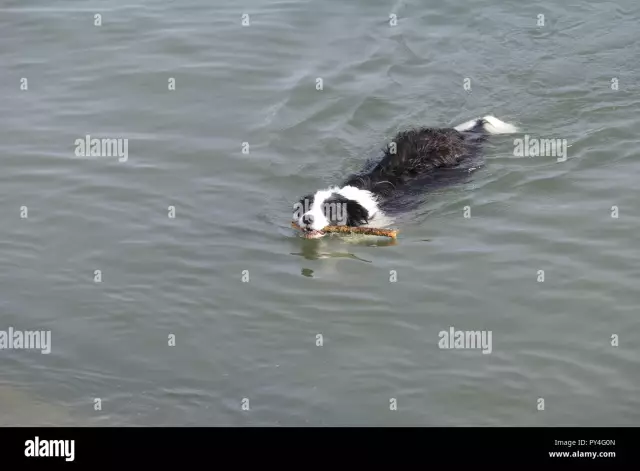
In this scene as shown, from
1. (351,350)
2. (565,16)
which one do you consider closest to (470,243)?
(351,350)

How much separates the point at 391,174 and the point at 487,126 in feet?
5.95

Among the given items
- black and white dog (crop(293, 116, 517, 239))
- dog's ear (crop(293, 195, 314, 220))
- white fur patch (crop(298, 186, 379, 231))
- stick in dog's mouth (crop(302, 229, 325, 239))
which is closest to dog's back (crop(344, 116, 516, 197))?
black and white dog (crop(293, 116, 517, 239))

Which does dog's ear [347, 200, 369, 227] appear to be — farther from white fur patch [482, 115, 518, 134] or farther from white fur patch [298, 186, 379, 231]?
white fur patch [482, 115, 518, 134]

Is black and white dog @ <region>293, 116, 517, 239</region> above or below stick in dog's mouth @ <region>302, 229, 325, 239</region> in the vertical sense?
above

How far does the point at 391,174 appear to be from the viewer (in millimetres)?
10633

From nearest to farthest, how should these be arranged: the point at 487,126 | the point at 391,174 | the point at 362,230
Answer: the point at 362,230 < the point at 391,174 < the point at 487,126

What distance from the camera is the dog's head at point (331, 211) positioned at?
32.9 feet

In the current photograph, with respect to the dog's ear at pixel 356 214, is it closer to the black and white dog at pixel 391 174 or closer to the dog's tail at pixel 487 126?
the black and white dog at pixel 391 174

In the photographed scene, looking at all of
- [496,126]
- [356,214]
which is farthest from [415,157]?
[496,126]

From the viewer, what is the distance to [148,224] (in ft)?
34.2

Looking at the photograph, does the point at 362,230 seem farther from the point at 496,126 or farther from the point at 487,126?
the point at 496,126

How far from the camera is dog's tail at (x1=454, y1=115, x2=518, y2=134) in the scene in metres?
11.7
